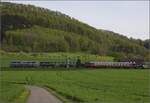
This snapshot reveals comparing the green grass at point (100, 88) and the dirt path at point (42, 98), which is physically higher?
the green grass at point (100, 88)

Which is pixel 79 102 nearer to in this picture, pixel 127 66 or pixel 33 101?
pixel 33 101

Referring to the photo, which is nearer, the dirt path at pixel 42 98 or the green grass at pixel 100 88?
the dirt path at pixel 42 98

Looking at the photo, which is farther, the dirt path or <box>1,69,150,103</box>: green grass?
<box>1,69,150,103</box>: green grass

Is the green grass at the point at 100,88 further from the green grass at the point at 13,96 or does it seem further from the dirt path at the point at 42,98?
the dirt path at the point at 42,98

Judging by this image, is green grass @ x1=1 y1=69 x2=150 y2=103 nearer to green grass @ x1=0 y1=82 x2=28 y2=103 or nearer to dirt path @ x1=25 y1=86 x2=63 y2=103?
green grass @ x1=0 y1=82 x2=28 y2=103

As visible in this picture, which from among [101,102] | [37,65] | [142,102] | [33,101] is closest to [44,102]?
[33,101]

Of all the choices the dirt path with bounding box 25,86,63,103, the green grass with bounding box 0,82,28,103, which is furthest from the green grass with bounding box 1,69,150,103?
the dirt path with bounding box 25,86,63,103

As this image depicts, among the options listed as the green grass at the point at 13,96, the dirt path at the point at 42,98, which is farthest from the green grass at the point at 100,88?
the dirt path at the point at 42,98

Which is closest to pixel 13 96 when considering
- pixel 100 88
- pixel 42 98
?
pixel 42 98

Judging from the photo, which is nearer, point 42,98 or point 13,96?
point 42,98

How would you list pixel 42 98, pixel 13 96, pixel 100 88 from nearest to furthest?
1. pixel 42 98
2. pixel 13 96
3. pixel 100 88

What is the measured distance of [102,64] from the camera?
525ft

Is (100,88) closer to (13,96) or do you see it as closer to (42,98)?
(42,98)

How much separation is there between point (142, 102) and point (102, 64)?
12565cm
